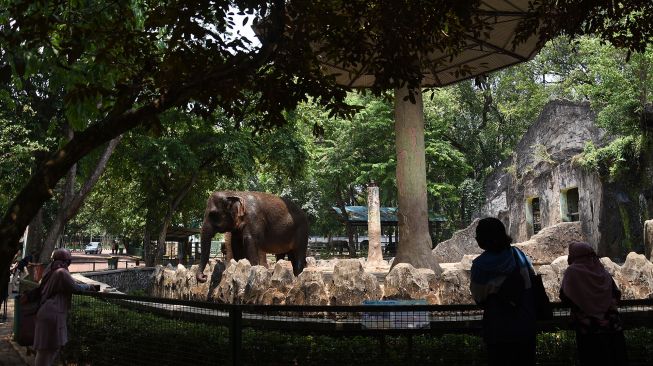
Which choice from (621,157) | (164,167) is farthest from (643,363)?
(621,157)

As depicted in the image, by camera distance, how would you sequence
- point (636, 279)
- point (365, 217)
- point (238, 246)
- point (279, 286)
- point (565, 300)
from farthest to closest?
point (365, 217) < point (238, 246) < point (636, 279) < point (279, 286) < point (565, 300)

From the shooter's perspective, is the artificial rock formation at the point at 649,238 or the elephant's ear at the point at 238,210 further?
the artificial rock formation at the point at 649,238

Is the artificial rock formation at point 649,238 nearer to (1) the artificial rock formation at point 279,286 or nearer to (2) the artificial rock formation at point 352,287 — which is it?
(2) the artificial rock formation at point 352,287

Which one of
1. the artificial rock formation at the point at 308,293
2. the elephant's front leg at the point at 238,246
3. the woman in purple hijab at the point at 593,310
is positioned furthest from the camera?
the elephant's front leg at the point at 238,246

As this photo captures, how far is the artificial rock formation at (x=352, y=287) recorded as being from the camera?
9758 mm

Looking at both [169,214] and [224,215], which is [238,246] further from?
[169,214]

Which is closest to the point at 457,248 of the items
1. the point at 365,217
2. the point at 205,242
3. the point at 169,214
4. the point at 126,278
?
the point at 365,217

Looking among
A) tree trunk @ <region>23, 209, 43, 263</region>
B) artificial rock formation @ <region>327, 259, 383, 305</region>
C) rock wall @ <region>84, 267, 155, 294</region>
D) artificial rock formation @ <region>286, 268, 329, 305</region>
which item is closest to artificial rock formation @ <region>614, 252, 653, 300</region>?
artificial rock formation @ <region>327, 259, 383, 305</region>

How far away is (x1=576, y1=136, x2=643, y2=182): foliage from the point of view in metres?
24.9

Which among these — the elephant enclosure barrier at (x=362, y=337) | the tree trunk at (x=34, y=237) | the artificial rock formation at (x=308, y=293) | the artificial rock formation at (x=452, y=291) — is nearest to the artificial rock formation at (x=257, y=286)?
the artificial rock formation at (x=308, y=293)

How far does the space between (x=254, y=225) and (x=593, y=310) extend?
30.6ft

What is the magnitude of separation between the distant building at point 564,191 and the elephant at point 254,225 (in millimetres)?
18316

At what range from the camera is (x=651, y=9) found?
6.54 meters

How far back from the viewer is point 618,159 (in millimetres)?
25172
